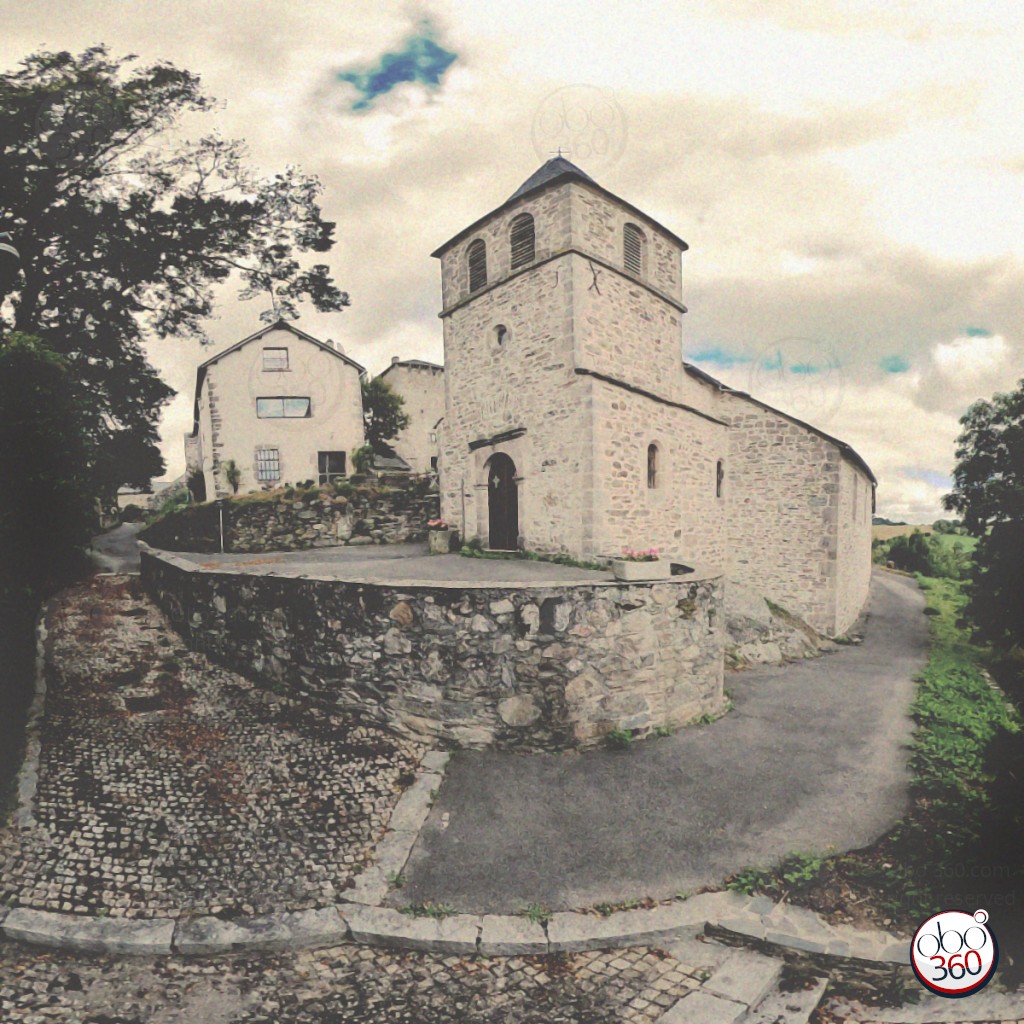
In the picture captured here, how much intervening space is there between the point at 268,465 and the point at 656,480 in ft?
53.4

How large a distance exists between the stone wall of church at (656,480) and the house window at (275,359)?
51.9 feet

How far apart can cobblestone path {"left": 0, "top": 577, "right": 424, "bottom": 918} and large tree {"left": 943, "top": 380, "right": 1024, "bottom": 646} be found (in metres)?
12.4

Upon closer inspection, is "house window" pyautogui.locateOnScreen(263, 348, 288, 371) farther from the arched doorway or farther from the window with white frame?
the arched doorway

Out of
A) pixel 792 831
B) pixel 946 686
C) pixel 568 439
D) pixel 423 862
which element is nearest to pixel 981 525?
pixel 946 686

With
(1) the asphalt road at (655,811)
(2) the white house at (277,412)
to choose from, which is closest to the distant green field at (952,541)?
(1) the asphalt road at (655,811)

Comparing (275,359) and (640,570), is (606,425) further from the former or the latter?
(275,359)

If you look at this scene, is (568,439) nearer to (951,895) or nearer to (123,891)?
(951,895)

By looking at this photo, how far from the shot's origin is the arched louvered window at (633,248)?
13.5 metres

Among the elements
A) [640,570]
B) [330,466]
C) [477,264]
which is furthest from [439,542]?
[330,466]

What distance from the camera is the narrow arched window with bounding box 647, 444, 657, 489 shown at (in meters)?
13.6

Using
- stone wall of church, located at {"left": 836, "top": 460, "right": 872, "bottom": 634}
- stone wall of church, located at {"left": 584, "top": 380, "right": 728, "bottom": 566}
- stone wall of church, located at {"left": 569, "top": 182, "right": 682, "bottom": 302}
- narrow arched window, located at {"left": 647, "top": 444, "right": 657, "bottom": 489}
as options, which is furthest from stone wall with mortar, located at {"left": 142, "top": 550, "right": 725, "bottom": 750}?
stone wall of church, located at {"left": 836, "top": 460, "right": 872, "bottom": 634}

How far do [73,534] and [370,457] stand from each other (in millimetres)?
15691

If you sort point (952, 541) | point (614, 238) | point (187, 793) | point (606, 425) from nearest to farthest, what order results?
point (187, 793)
point (606, 425)
point (614, 238)
point (952, 541)

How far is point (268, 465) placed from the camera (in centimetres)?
2178
